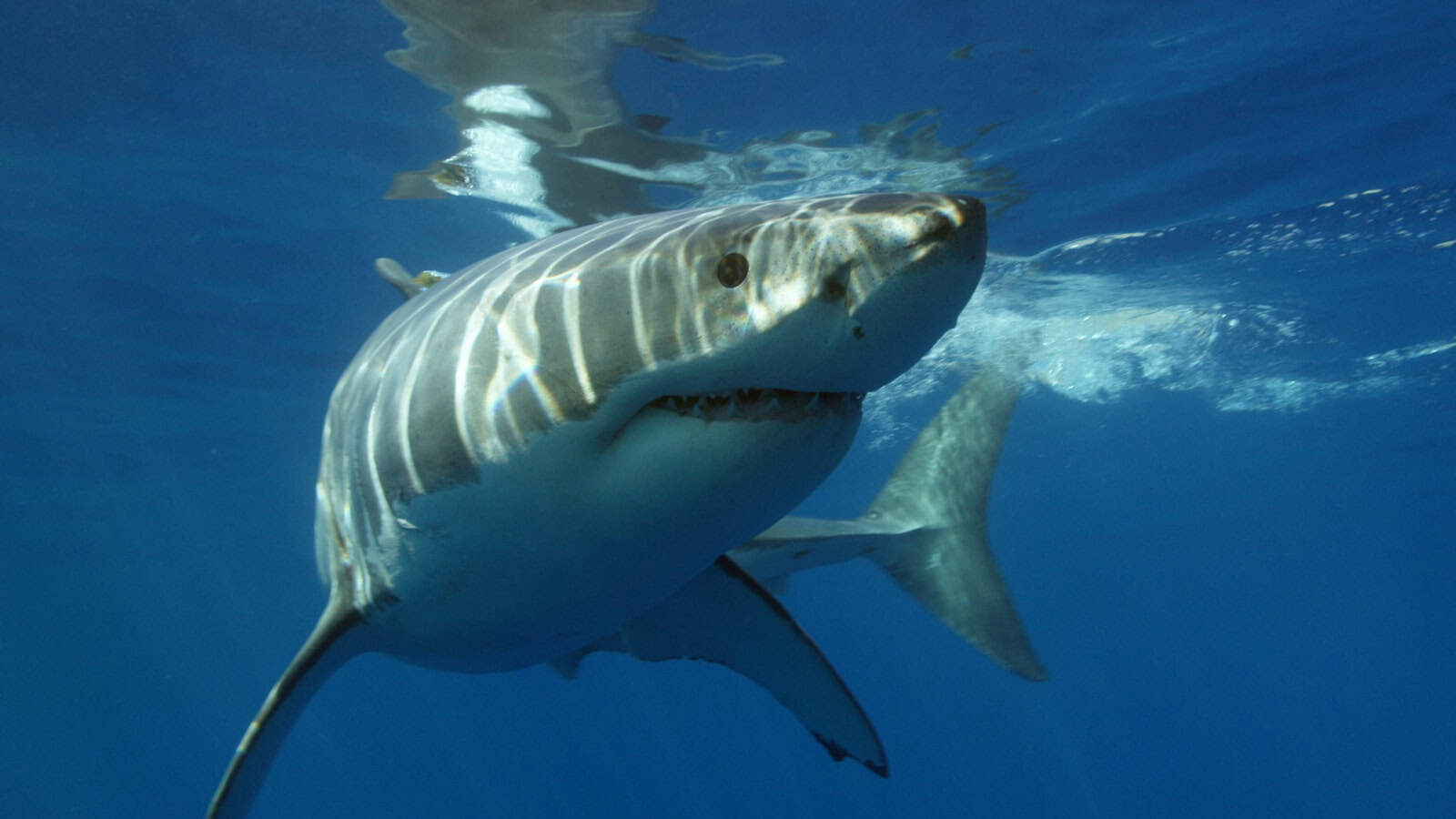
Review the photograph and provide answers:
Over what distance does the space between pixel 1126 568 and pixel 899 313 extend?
2647 inches

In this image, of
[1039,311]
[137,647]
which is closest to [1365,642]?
[1039,311]

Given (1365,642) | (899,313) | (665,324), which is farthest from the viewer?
(1365,642)

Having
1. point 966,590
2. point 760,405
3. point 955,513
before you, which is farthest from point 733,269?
point 955,513

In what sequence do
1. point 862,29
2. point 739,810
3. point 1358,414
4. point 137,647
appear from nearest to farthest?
1. point 862,29
2. point 1358,414
3. point 739,810
4. point 137,647

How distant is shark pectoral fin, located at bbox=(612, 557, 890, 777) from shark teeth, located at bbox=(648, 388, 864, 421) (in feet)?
5.88

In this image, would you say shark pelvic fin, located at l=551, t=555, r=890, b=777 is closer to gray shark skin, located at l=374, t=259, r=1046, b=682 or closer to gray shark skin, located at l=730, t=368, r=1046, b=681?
gray shark skin, located at l=374, t=259, r=1046, b=682

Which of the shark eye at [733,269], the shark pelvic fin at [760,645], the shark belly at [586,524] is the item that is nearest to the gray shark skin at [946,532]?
the shark pelvic fin at [760,645]

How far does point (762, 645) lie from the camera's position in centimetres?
405

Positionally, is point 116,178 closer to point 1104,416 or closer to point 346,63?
point 346,63

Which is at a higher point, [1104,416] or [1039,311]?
[1039,311]

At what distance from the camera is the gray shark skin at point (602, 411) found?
1696mm

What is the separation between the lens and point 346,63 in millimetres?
8953

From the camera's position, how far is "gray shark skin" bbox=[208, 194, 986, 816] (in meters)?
1.70

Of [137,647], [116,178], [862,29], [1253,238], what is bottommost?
[137,647]
